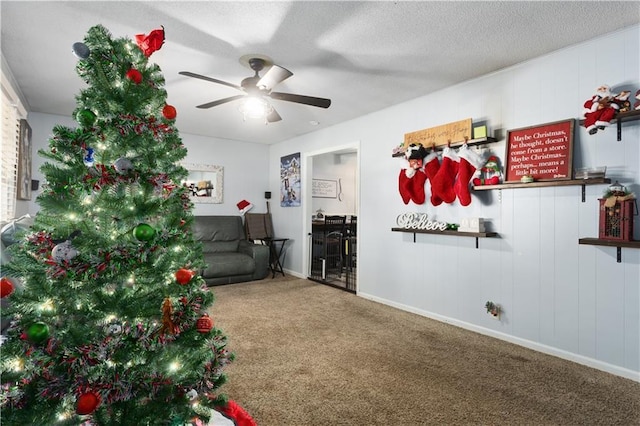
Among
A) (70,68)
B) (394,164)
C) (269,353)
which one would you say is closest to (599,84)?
(394,164)

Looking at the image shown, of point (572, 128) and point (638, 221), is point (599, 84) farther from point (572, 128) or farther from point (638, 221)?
point (638, 221)

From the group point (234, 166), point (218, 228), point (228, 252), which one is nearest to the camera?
point (228, 252)

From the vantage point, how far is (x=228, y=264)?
190 inches

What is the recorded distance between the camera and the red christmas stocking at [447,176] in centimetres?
323

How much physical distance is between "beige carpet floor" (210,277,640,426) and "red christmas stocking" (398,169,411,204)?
1.32 meters

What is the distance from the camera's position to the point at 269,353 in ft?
8.44

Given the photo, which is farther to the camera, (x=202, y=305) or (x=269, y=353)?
(x=269, y=353)

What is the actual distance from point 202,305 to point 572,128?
2848 millimetres

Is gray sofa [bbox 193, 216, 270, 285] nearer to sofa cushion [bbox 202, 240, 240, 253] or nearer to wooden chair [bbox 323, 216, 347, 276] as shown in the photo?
sofa cushion [bbox 202, 240, 240, 253]

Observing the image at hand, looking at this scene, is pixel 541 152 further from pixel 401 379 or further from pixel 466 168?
pixel 401 379

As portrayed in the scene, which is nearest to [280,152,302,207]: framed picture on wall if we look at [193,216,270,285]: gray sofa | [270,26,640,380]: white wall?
[193,216,270,285]: gray sofa

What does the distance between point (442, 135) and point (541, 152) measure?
3.07 ft

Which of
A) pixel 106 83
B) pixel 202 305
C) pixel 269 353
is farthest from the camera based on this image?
pixel 269 353

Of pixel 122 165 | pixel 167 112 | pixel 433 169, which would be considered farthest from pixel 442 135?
pixel 122 165
